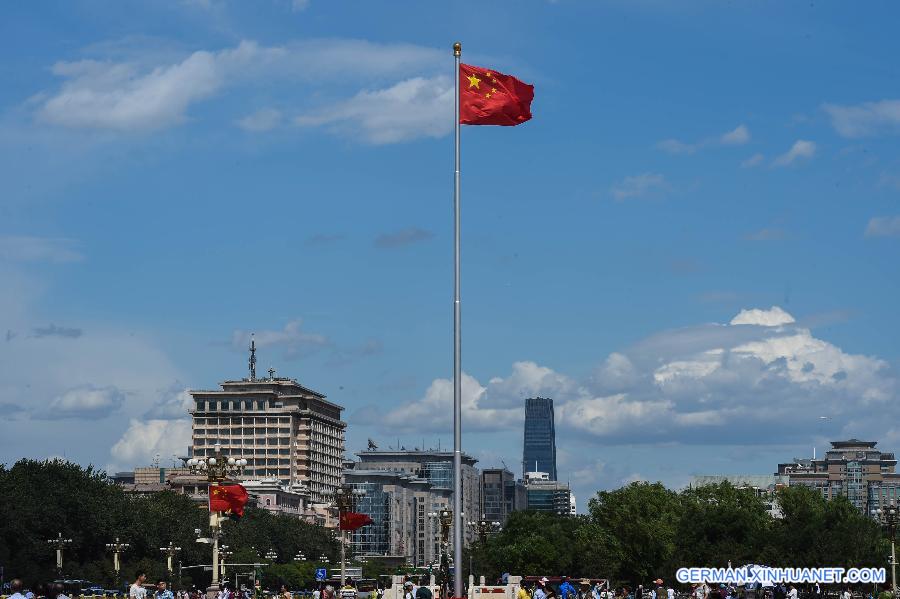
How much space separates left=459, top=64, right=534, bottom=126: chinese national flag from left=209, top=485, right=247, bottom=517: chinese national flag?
19.0m

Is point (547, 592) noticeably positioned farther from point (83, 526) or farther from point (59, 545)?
point (83, 526)

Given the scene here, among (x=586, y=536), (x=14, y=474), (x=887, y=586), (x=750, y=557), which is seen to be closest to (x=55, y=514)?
(x=14, y=474)

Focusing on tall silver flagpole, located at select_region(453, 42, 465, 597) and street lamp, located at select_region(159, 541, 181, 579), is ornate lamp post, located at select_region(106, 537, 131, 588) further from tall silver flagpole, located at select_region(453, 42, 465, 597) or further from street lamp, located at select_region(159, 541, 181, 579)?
tall silver flagpole, located at select_region(453, 42, 465, 597)

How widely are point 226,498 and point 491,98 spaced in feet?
65.2

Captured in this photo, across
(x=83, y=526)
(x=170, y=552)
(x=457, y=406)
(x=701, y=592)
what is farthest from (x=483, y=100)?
(x=170, y=552)

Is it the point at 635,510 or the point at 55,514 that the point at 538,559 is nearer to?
the point at 635,510

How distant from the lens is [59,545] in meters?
98.6

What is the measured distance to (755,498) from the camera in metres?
108

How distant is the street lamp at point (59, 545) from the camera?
9884 centimetres

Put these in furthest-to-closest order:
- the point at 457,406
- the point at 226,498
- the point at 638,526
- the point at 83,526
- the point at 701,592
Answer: the point at 83,526, the point at 638,526, the point at 701,592, the point at 226,498, the point at 457,406

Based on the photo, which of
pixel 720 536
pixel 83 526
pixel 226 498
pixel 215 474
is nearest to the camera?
pixel 226 498

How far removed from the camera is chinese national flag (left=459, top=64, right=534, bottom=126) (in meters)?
32.6

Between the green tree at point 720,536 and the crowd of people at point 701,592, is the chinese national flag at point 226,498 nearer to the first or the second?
the crowd of people at point 701,592

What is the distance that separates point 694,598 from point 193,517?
95.3 meters
